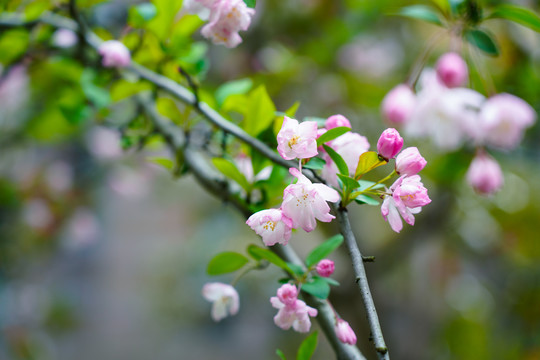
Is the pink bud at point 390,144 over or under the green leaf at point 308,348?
Answer: over

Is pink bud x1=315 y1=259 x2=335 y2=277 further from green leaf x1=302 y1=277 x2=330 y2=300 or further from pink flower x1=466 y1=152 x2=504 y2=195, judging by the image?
pink flower x1=466 y1=152 x2=504 y2=195

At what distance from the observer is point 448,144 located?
739 millimetres

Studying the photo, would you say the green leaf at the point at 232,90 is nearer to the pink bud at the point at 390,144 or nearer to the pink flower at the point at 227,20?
the pink flower at the point at 227,20

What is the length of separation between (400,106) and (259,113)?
313mm

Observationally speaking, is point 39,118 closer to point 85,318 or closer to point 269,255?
point 269,255

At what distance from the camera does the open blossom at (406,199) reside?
1.03 ft

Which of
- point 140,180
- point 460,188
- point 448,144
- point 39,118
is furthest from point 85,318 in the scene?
point 448,144

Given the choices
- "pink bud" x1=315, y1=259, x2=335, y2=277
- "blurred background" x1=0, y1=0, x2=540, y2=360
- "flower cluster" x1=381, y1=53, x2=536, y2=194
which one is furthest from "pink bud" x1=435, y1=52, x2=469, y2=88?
"pink bud" x1=315, y1=259, x2=335, y2=277

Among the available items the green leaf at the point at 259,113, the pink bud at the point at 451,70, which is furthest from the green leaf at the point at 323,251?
the pink bud at the point at 451,70

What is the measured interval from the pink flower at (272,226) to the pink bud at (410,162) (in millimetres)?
101

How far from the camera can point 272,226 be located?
0.33 m

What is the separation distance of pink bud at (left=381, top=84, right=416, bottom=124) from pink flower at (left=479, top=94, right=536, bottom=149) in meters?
0.12

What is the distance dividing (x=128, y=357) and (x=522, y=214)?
2.66 meters

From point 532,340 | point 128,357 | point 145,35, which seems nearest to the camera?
point 145,35
